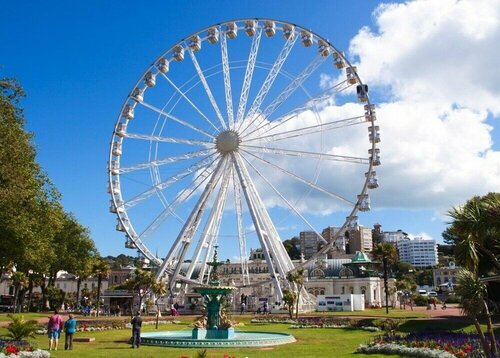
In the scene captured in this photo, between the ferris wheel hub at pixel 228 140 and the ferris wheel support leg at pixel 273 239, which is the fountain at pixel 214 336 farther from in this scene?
the ferris wheel hub at pixel 228 140

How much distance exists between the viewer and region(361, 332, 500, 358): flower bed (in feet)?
71.7

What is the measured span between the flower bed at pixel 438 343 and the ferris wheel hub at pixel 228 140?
31.0m

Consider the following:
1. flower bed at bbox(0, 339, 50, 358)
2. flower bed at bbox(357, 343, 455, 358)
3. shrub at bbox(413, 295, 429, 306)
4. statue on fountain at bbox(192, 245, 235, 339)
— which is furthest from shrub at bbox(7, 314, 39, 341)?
shrub at bbox(413, 295, 429, 306)

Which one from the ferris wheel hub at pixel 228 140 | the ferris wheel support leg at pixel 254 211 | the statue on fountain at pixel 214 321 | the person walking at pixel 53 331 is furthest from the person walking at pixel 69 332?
the ferris wheel hub at pixel 228 140

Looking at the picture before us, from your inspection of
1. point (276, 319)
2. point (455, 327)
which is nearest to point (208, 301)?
point (455, 327)

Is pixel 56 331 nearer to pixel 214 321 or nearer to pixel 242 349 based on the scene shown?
pixel 242 349

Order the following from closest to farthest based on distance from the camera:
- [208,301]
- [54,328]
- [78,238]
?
[54,328], [208,301], [78,238]

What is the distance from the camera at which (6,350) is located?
71.0 feet

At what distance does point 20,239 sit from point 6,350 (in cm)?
2454

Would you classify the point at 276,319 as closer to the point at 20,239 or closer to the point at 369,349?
the point at 20,239

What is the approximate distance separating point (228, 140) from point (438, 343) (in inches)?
1382

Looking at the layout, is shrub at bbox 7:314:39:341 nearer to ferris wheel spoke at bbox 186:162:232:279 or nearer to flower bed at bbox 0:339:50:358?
flower bed at bbox 0:339:50:358

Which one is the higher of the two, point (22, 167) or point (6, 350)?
point (22, 167)

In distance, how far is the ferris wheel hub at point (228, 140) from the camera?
55.8 meters
